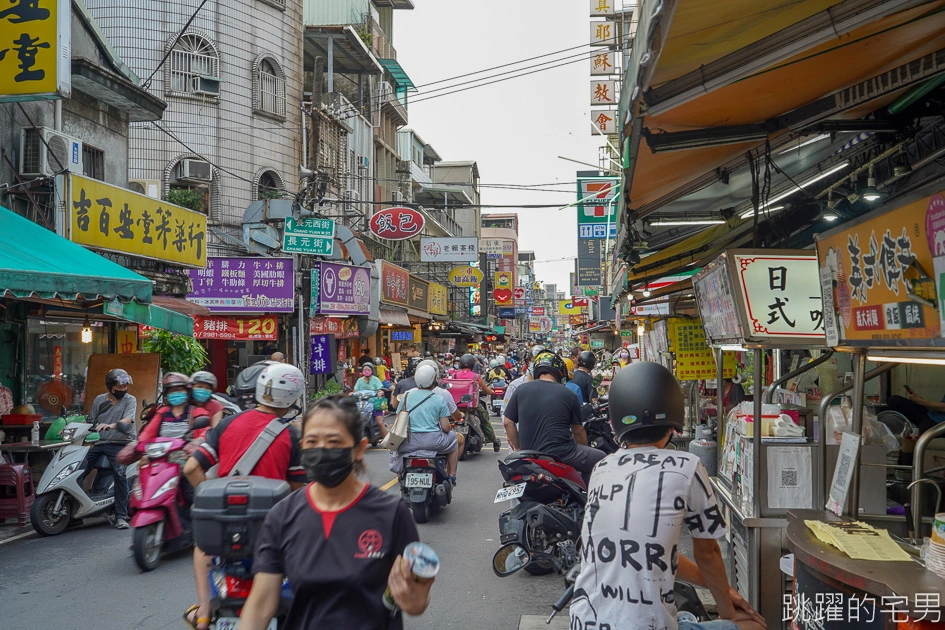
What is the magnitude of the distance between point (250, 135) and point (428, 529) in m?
17.5

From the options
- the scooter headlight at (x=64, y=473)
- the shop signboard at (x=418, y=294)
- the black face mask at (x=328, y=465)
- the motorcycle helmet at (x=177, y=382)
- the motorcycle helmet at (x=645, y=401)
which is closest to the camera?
the black face mask at (x=328, y=465)

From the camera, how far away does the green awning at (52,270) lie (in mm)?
9258

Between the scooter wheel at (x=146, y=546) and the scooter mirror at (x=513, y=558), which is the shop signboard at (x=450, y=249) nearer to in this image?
the scooter wheel at (x=146, y=546)

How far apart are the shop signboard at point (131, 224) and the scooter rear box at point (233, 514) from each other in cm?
1018

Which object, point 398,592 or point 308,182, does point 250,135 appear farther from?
point 398,592

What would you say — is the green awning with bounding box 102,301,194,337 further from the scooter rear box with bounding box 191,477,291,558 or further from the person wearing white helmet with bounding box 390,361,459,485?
the scooter rear box with bounding box 191,477,291,558

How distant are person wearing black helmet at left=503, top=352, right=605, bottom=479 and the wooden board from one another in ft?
28.1

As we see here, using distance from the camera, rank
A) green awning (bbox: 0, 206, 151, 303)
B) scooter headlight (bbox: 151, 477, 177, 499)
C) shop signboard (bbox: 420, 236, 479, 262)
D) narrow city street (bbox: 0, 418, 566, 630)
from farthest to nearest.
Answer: shop signboard (bbox: 420, 236, 479, 262) → green awning (bbox: 0, 206, 151, 303) → scooter headlight (bbox: 151, 477, 177, 499) → narrow city street (bbox: 0, 418, 566, 630)

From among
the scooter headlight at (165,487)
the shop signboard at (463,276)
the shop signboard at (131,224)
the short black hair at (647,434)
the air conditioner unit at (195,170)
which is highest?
the air conditioner unit at (195,170)

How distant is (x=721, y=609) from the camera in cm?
333

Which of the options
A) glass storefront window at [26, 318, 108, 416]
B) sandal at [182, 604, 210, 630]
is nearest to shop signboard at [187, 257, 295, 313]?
glass storefront window at [26, 318, 108, 416]

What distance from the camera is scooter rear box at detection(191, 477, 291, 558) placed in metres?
4.06

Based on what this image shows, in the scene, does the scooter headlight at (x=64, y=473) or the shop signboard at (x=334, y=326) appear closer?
the scooter headlight at (x=64, y=473)

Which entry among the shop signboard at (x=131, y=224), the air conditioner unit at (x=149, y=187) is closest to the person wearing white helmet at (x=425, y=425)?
the shop signboard at (x=131, y=224)
